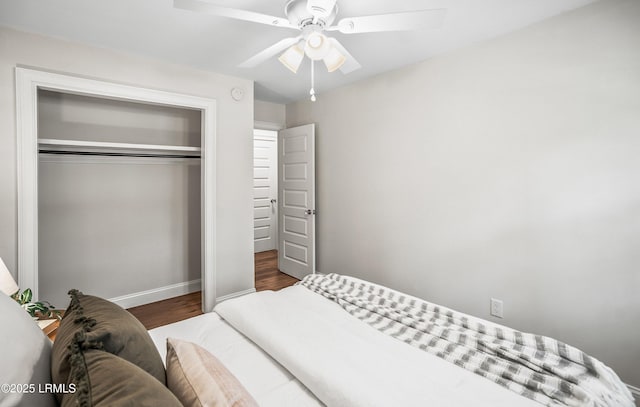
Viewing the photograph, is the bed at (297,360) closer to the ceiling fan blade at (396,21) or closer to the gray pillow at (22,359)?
the gray pillow at (22,359)

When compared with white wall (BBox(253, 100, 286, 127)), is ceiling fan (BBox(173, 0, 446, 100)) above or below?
below

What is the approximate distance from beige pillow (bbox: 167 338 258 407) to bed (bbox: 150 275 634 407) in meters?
0.26

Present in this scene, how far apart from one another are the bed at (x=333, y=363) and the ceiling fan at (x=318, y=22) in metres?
1.54

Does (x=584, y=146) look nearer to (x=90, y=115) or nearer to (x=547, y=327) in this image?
(x=547, y=327)

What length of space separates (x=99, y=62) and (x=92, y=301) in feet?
7.74

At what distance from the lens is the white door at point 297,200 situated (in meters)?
3.89

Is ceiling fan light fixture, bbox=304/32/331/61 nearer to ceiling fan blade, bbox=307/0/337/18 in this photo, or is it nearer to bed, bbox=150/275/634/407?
ceiling fan blade, bbox=307/0/337/18

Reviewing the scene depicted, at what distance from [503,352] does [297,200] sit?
3.13 meters

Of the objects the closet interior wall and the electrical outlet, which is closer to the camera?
the electrical outlet

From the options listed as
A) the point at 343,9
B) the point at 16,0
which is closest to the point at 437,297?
the point at 343,9

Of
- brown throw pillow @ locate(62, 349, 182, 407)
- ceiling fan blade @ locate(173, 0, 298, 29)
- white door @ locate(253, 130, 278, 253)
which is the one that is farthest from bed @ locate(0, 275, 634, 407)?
white door @ locate(253, 130, 278, 253)

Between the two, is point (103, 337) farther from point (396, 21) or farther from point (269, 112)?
point (269, 112)

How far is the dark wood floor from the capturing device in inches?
118

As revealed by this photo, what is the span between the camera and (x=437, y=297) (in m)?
2.75
